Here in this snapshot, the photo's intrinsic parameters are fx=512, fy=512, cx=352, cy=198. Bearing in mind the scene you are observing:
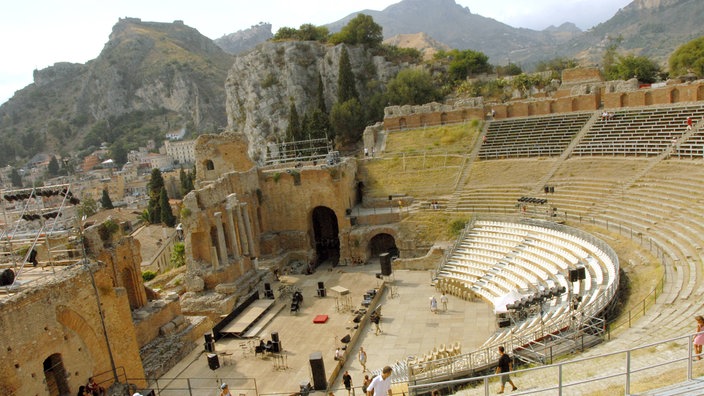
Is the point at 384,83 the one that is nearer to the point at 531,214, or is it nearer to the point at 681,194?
the point at 531,214

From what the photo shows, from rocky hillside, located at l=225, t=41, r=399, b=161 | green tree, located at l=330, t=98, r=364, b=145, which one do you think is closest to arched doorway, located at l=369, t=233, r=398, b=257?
green tree, located at l=330, t=98, r=364, b=145

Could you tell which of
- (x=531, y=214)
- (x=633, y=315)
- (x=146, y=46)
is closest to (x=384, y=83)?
(x=531, y=214)

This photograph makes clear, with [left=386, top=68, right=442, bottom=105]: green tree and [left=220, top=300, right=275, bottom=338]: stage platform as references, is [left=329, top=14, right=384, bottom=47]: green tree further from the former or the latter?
[left=220, top=300, right=275, bottom=338]: stage platform

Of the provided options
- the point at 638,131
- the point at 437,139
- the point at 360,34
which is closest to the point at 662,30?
the point at 360,34

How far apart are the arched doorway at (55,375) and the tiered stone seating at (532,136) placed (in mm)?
30961

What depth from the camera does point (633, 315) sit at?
16281mm

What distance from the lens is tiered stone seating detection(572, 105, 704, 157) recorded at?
3116 centimetres

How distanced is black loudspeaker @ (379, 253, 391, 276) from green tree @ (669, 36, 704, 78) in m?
40.3

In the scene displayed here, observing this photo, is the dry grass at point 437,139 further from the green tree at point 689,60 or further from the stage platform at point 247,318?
the green tree at point 689,60

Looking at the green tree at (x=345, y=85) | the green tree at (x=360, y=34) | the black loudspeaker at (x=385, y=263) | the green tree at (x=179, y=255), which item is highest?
the green tree at (x=360, y=34)

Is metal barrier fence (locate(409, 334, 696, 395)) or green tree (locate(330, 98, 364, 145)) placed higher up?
green tree (locate(330, 98, 364, 145))

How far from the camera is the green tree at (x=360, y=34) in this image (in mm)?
72938

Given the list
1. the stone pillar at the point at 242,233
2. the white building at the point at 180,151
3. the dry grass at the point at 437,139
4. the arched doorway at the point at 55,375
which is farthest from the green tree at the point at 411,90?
the white building at the point at 180,151

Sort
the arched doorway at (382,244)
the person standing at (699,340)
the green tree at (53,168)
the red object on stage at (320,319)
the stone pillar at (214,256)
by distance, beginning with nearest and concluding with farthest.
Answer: the person standing at (699,340), the red object on stage at (320,319), the stone pillar at (214,256), the arched doorway at (382,244), the green tree at (53,168)
